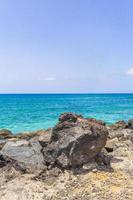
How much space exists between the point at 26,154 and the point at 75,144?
176 centimetres

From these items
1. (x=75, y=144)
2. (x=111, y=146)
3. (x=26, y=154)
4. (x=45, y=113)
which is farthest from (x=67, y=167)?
(x=45, y=113)

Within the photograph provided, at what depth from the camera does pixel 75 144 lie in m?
10.4

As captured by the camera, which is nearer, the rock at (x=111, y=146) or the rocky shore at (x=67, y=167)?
the rocky shore at (x=67, y=167)

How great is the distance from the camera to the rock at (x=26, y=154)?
1048 cm

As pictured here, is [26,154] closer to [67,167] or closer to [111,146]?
[67,167]

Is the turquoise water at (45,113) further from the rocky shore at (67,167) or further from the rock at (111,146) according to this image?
the rocky shore at (67,167)

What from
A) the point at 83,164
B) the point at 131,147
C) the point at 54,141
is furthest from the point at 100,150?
the point at 131,147

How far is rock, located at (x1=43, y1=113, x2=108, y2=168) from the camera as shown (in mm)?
10375

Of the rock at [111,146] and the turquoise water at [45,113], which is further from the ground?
the rock at [111,146]

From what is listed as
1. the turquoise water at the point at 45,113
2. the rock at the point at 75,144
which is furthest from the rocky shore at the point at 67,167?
the turquoise water at the point at 45,113

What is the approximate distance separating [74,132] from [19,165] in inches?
81.0

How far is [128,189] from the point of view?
884 cm

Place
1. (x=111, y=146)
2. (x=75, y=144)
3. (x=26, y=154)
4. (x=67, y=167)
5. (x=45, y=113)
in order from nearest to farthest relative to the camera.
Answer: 1. (x=67, y=167)
2. (x=75, y=144)
3. (x=26, y=154)
4. (x=111, y=146)
5. (x=45, y=113)

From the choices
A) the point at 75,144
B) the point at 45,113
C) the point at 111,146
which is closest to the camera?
the point at 75,144
